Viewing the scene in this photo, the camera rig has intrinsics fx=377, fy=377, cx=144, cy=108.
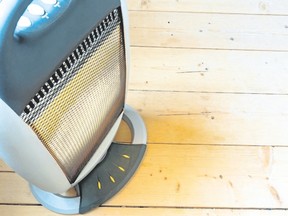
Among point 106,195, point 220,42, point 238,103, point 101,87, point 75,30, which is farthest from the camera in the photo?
point 220,42

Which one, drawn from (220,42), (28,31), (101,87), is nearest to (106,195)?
(101,87)

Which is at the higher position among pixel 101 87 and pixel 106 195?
pixel 101 87

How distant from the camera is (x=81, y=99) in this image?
67 centimetres

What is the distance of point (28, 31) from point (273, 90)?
864 mm

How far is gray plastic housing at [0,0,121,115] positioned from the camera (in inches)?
18.6

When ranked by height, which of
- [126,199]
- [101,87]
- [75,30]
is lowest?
[126,199]

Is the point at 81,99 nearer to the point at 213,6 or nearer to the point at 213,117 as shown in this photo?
the point at 213,117

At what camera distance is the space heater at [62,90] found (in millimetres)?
501

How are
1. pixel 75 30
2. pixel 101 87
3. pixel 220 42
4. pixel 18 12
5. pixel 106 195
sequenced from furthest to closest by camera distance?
1. pixel 220 42
2. pixel 106 195
3. pixel 101 87
4. pixel 75 30
5. pixel 18 12

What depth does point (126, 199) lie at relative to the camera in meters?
0.93

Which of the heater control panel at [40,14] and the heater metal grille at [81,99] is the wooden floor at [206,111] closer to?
the heater metal grille at [81,99]

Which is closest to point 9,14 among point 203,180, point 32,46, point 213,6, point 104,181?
point 32,46

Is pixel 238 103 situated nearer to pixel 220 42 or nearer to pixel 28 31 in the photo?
pixel 220 42

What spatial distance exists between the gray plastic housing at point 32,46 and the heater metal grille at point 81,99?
Result: 0.02 m
